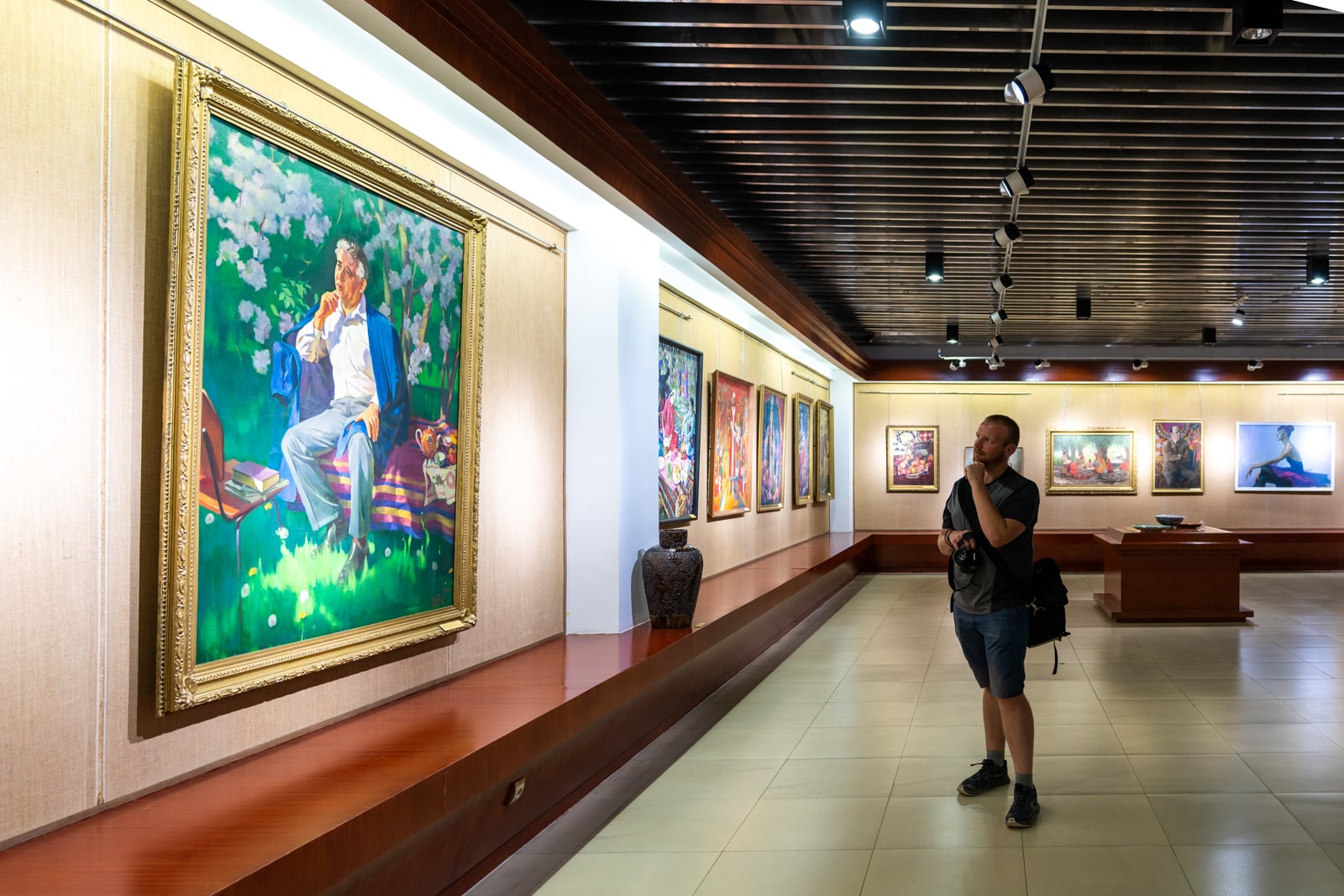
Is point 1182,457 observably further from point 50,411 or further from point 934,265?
point 50,411

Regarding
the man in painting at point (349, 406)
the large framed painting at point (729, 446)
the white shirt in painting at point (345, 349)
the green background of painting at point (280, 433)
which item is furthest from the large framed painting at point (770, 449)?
the white shirt in painting at point (345, 349)

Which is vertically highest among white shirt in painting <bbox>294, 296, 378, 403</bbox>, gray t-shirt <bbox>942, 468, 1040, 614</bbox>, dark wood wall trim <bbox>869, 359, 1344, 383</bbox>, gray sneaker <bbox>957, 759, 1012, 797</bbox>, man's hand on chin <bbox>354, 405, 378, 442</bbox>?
dark wood wall trim <bbox>869, 359, 1344, 383</bbox>

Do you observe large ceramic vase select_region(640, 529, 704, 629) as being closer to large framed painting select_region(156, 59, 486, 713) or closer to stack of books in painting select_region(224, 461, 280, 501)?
large framed painting select_region(156, 59, 486, 713)

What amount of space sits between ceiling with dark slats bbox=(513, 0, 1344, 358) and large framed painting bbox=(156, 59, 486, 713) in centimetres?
142

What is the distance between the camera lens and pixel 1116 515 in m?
18.5

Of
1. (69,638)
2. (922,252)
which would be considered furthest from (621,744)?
(922,252)

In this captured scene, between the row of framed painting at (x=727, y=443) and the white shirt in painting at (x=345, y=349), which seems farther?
the row of framed painting at (x=727, y=443)

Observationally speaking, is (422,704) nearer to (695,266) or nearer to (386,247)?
(386,247)

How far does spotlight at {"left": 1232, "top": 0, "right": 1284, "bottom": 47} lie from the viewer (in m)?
4.30

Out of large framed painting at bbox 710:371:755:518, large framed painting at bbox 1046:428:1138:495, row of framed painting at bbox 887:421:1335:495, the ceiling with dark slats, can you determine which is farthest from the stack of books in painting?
large framed painting at bbox 1046:428:1138:495

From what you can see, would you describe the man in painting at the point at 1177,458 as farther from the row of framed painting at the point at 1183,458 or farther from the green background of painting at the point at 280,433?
the green background of painting at the point at 280,433

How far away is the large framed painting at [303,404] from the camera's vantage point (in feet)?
10.5

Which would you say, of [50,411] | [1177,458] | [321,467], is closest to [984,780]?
[321,467]

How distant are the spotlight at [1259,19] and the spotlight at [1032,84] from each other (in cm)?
77
